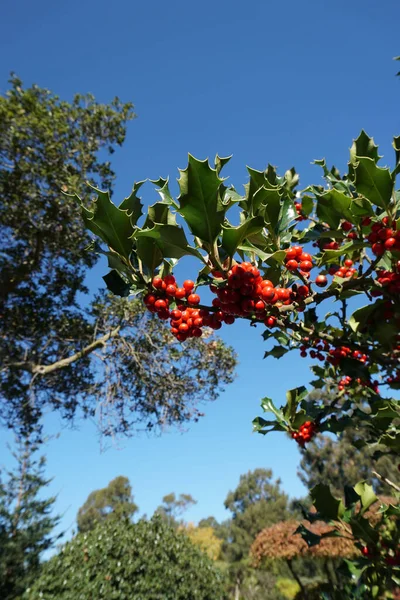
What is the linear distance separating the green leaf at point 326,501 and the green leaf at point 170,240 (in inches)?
76.4

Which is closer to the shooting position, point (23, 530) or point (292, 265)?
point (292, 265)

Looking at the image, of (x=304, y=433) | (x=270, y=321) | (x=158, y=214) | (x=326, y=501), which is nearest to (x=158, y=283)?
(x=158, y=214)

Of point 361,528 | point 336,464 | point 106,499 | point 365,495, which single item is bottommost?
point 361,528

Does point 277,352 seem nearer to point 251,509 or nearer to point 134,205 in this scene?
point 134,205

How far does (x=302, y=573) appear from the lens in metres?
25.1

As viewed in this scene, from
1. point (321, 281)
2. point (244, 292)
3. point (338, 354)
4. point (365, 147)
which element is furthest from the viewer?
point (338, 354)

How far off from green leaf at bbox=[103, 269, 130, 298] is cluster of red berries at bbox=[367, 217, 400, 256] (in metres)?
1.15

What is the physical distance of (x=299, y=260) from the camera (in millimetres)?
1721

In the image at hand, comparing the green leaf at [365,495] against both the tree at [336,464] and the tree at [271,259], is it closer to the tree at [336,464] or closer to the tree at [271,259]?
the tree at [271,259]

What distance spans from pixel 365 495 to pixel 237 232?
2302 millimetres

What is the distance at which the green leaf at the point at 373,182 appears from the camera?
1.52 m

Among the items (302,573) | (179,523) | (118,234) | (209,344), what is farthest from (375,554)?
(179,523)

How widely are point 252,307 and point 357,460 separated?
3224 centimetres

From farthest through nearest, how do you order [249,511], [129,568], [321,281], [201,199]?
[249,511]
[129,568]
[321,281]
[201,199]
